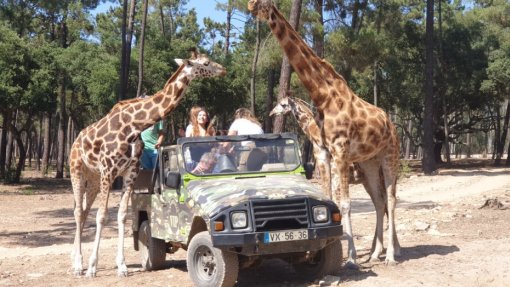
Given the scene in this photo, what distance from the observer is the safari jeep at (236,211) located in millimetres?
7449

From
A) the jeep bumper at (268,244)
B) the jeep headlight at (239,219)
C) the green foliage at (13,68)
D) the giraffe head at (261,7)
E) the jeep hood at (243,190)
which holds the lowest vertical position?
the jeep bumper at (268,244)

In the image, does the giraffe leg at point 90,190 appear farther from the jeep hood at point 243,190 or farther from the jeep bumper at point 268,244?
the jeep bumper at point 268,244

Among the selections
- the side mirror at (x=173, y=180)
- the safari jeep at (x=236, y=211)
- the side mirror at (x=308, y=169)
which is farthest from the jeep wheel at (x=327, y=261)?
the side mirror at (x=173, y=180)

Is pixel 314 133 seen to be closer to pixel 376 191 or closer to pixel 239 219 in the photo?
pixel 376 191

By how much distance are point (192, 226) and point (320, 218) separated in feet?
5.42

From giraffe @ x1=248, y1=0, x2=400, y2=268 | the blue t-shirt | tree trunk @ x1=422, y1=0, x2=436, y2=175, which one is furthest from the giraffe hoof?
tree trunk @ x1=422, y1=0, x2=436, y2=175

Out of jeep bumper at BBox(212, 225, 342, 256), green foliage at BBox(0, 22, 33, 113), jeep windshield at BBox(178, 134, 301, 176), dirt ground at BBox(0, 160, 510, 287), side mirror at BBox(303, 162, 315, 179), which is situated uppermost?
green foliage at BBox(0, 22, 33, 113)

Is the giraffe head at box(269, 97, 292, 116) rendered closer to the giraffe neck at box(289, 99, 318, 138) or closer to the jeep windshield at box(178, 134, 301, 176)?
the giraffe neck at box(289, 99, 318, 138)

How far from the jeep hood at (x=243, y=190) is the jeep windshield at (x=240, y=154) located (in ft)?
0.86

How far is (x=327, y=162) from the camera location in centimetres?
1022

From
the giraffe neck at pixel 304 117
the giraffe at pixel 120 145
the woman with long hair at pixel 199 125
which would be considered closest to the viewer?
the giraffe at pixel 120 145

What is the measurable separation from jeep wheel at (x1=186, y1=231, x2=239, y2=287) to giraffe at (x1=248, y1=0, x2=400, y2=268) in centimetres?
243

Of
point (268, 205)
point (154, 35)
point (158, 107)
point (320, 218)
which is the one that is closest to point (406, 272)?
point (320, 218)

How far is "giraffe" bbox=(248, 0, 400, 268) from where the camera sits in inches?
376
